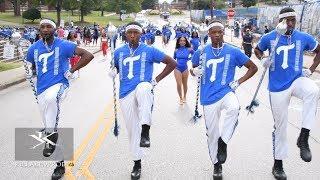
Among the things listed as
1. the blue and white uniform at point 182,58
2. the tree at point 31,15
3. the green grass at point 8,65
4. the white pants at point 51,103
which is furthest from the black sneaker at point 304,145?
the tree at point 31,15

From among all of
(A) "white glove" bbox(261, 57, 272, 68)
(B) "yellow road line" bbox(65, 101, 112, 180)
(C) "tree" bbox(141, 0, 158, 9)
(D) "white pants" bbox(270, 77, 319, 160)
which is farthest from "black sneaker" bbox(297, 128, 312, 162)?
(C) "tree" bbox(141, 0, 158, 9)

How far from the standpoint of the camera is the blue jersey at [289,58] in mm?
6906

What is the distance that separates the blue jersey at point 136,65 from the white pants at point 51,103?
852 mm

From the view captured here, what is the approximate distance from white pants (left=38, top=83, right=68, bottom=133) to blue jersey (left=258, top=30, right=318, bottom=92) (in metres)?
2.87

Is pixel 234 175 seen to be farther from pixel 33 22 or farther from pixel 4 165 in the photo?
pixel 33 22

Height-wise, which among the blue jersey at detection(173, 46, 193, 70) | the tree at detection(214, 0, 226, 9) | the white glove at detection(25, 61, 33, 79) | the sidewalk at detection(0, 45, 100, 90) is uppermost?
the white glove at detection(25, 61, 33, 79)

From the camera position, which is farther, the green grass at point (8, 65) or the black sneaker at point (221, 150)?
the green grass at point (8, 65)

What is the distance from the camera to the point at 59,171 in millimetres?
7312

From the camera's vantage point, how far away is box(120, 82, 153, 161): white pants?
6.88 metres

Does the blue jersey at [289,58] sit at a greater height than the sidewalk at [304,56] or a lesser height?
greater

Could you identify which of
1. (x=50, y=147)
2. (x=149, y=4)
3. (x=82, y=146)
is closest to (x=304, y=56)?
(x=82, y=146)

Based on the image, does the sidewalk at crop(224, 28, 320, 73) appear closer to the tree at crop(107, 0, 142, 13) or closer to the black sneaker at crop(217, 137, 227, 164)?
the black sneaker at crop(217, 137, 227, 164)

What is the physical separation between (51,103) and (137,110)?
115 cm
